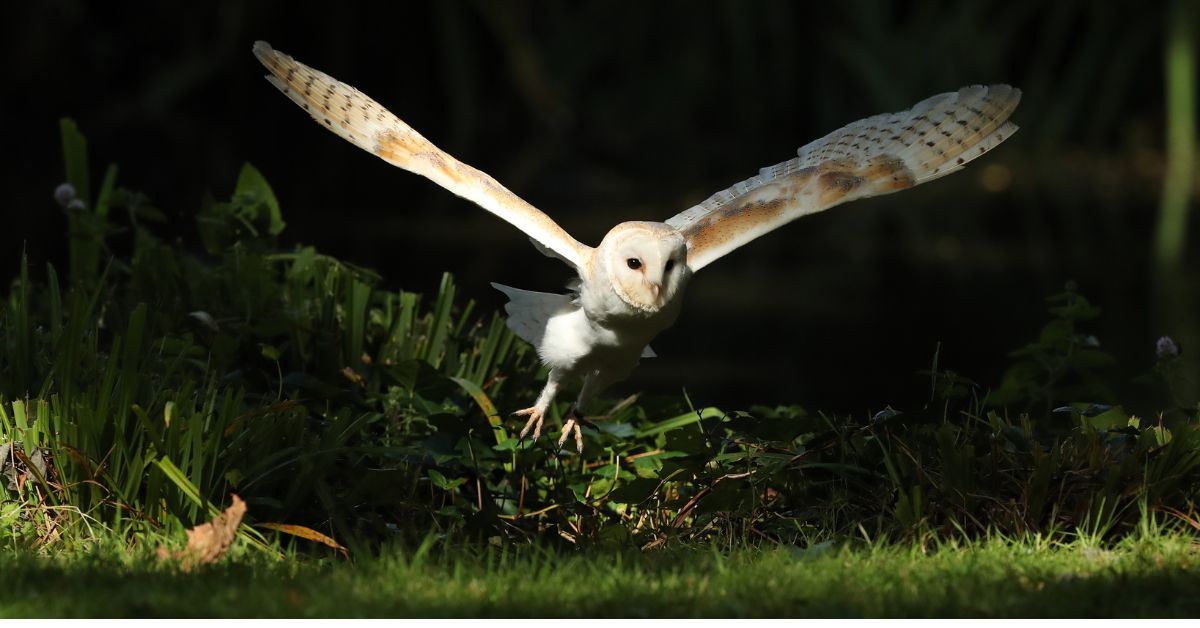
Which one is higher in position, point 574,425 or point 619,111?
point 619,111

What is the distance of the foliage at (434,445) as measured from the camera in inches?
168

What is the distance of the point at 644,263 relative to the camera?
427 cm

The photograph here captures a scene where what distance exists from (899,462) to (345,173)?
11.9 meters

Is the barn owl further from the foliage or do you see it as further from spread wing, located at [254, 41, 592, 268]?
the foliage

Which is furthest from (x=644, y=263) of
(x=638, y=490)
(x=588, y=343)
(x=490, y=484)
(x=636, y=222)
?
(x=490, y=484)

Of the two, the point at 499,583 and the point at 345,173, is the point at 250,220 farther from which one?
the point at 345,173

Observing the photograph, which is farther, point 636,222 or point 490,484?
point 490,484

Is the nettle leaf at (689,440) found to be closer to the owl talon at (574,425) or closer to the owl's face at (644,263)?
the owl talon at (574,425)

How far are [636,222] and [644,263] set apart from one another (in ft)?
0.42

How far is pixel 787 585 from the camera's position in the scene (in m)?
3.63

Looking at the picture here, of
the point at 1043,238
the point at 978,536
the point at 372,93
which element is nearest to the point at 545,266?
the point at 1043,238

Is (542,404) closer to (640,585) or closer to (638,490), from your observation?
(638,490)

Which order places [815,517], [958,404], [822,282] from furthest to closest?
[822,282]
[958,404]
[815,517]

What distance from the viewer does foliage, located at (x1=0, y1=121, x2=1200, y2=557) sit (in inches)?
168
